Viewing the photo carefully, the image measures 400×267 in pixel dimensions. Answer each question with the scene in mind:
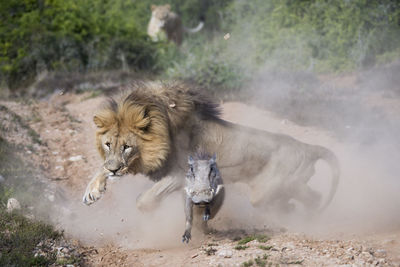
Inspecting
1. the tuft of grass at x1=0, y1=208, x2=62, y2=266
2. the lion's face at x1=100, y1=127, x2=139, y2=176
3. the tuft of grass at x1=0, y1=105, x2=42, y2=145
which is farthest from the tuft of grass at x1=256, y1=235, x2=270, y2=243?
the tuft of grass at x1=0, y1=105, x2=42, y2=145

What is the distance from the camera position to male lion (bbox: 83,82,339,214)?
6.05 m

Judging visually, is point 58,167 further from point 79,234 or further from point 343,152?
point 343,152

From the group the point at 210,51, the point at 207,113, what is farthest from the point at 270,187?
the point at 210,51

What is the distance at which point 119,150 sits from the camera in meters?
5.89

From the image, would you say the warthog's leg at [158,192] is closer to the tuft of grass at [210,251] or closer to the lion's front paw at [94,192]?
the lion's front paw at [94,192]

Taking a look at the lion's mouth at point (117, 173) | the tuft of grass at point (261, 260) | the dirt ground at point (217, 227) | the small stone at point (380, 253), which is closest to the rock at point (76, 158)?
the dirt ground at point (217, 227)

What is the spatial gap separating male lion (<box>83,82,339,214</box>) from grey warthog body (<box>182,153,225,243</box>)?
1.69 feet

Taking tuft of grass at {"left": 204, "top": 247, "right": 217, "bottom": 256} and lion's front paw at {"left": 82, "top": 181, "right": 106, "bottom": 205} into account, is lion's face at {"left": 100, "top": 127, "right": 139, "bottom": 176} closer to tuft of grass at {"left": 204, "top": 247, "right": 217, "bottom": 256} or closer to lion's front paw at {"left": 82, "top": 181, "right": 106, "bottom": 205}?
lion's front paw at {"left": 82, "top": 181, "right": 106, "bottom": 205}

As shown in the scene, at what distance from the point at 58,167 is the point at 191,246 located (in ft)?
13.3

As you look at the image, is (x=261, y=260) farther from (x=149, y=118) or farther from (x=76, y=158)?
(x=76, y=158)

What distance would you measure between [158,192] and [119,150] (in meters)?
0.76

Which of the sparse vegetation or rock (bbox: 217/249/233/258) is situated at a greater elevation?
the sparse vegetation

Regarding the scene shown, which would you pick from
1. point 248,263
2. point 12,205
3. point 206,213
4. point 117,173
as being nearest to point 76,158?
point 12,205

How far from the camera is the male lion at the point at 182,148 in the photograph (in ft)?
19.8
